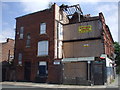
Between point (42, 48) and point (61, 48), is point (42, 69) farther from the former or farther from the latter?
point (61, 48)

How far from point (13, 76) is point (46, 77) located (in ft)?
26.7

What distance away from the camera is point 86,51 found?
74.3 feet

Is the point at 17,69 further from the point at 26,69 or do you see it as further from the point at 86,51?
the point at 86,51

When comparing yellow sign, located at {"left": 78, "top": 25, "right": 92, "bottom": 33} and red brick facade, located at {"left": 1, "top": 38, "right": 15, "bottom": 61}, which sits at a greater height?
yellow sign, located at {"left": 78, "top": 25, "right": 92, "bottom": 33}

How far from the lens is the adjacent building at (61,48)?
20750 millimetres

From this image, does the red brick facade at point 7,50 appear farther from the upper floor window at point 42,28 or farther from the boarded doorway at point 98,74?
the boarded doorway at point 98,74

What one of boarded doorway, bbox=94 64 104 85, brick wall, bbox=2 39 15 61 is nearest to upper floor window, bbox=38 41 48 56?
boarded doorway, bbox=94 64 104 85

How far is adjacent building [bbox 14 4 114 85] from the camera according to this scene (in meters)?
20.8

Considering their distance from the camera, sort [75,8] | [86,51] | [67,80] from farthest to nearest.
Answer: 1. [75,8]
2. [86,51]
3. [67,80]

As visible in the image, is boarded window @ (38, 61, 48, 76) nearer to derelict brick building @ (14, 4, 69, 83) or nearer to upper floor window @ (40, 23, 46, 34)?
derelict brick building @ (14, 4, 69, 83)

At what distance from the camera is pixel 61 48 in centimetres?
2506

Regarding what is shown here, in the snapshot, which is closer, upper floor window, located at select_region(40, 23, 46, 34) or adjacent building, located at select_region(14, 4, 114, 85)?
adjacent building, located at select_region(14, 4, 114, 85)

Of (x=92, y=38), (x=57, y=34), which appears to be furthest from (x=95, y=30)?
(x=57, y=34)

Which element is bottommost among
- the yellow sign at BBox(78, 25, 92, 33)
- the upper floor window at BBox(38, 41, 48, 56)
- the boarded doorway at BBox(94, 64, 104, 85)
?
the boarded doorway at BBox(94, 64, 104, 85)
